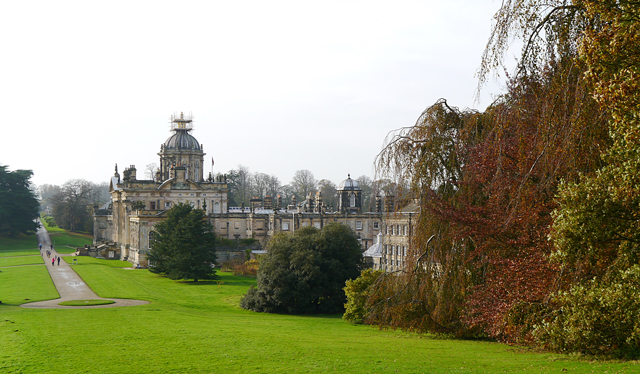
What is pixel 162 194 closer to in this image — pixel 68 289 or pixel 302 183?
pixel 68 289

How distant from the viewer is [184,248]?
5428 cm

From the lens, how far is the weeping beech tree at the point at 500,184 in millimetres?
12805

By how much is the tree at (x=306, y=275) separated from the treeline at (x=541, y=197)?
20.2 metres

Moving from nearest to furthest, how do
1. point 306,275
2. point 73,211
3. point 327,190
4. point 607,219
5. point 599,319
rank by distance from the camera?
point 607,219 → point 599,319 → point 306,275 → point 73,211 → point 327,190

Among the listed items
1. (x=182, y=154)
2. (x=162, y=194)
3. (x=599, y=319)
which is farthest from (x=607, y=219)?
(x=182, y=154)

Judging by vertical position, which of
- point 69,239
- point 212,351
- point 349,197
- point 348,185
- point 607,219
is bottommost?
point 212,351

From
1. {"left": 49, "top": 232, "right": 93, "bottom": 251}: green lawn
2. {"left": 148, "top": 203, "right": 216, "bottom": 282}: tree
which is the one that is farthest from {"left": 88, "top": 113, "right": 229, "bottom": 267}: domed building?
{"left": 49, "top": 232, "right": 93, "bottom": 251}: green lawn

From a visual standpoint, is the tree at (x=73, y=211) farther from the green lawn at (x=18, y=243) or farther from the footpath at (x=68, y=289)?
the footpath at (x=68, y=289)

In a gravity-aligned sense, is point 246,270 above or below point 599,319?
below

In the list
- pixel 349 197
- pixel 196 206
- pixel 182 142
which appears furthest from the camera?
pixel 182 142

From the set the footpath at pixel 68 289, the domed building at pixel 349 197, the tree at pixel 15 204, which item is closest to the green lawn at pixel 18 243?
the tree at pixel 15 204

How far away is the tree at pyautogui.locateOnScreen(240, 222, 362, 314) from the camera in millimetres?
39250

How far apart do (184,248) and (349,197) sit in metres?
30.6

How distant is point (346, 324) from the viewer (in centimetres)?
3195
